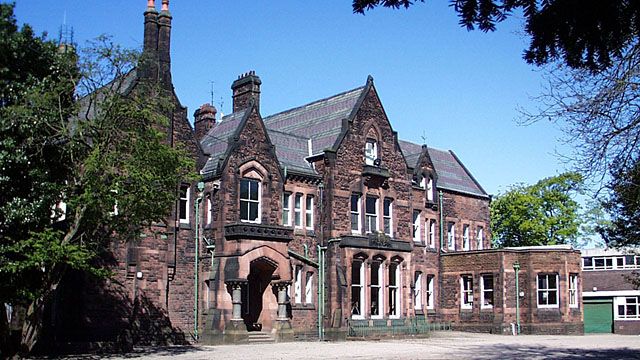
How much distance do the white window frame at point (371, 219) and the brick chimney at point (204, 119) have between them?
933 centimetres

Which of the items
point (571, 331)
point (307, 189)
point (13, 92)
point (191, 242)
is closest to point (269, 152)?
point (307, 189)

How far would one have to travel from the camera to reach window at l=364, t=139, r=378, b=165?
3902 centimetres

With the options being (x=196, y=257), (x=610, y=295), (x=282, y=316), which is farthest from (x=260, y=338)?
(x=610, y=295)

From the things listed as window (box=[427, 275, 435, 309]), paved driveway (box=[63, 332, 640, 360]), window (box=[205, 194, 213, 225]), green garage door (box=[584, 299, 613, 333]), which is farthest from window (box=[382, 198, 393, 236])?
green garage door (box=[584, 299, 613, 333])

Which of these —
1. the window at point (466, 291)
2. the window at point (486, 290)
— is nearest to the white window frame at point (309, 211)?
the window at point (466, 291)

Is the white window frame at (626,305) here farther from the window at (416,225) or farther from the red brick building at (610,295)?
the window at (416,225)

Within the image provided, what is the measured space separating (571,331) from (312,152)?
727 inches

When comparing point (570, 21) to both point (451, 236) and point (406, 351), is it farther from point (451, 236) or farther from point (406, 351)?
point (451, 236)

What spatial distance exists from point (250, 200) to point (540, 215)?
38.0 metres

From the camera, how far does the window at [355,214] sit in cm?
3812

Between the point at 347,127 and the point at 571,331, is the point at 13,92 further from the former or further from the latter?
the point at 571,331

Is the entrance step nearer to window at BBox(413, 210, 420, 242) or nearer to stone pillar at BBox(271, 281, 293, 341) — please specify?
stone pillar at BBox(271, 281, 293, 341)

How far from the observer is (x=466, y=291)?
4522 centimetres

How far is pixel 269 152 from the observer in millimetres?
34875
